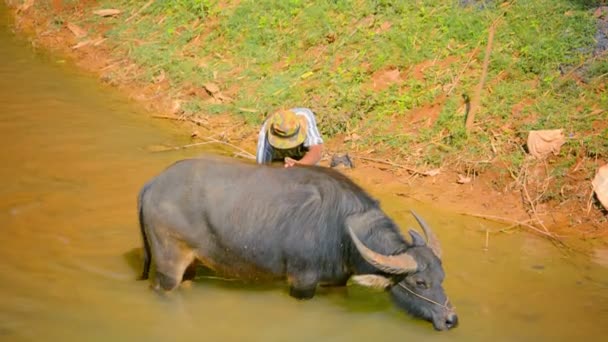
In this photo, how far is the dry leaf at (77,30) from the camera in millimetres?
12337

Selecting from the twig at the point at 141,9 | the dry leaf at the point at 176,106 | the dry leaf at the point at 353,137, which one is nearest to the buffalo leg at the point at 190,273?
the dry leaf at the point at 353,137

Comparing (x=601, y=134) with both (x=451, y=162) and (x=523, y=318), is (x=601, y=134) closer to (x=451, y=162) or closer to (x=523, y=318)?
(x=451, y=162)

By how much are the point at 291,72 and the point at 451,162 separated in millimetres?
3041

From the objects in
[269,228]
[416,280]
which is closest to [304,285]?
[269,228]

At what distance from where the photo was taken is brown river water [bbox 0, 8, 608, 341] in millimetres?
4848

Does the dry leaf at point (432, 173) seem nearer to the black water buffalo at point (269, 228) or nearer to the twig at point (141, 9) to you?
the black water buffalo at point (269, 228)

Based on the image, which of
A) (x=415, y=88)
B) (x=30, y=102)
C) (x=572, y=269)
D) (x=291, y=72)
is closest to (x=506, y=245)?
(x=572, y=269)

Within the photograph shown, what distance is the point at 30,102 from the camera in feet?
30.7

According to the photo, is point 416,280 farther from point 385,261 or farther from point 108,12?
point 108,12

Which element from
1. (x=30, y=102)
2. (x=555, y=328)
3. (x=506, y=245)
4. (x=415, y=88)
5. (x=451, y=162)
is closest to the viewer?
(x=555, y=328)

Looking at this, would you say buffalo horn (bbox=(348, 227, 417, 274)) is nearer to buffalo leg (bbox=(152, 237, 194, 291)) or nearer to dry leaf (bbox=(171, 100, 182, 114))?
buffalo leg (bbox=(152, 237, 194, 291))

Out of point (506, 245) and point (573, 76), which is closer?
point (506, 245)

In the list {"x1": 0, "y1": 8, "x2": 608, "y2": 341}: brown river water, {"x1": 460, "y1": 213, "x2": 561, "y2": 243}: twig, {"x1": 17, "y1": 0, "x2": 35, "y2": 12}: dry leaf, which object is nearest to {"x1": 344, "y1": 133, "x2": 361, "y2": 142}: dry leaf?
{"x1": 0, "y1": 8, "x2": 608, "y2": 341}: brown river water

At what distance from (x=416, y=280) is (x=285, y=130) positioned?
5.50 feet
